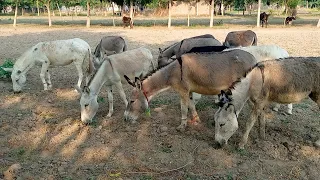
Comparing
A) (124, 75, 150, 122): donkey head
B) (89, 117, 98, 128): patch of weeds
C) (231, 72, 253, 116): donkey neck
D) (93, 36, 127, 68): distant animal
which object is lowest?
(89, 117, 98, 128): patch of weeds

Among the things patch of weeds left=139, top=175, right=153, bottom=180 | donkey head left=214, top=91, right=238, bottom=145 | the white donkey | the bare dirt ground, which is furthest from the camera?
the white donkey

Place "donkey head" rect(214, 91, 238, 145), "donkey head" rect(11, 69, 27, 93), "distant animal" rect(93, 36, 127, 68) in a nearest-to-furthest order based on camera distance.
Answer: "donkey head" rect(214, 91, 238, 145) < "donkey head" rect(11, 69, 27, 93) < "distant animal" rect(93, 36, 127, 68)

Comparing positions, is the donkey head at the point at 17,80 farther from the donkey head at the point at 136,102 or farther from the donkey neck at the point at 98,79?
the donkey head at the point at 136,102

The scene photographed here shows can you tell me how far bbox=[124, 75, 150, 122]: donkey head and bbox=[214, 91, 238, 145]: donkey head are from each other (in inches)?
67.6

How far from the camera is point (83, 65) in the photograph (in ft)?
36.5

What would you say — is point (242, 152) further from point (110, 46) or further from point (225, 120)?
point (110, 46)

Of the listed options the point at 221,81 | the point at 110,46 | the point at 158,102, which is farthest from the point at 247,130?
the point at 110,46

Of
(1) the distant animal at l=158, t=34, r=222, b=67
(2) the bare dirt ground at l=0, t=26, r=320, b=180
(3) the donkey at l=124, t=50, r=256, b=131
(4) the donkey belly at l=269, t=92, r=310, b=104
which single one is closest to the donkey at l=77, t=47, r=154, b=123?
(2) the bare dirt ground at l=0, t=26, r=320, b=180

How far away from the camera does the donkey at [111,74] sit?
7.91 meters

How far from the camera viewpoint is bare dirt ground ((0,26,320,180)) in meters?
5.87

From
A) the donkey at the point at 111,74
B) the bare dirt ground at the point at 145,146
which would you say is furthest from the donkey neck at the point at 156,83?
the donkey at the point at 111,74

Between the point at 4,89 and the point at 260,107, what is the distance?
7.99 m

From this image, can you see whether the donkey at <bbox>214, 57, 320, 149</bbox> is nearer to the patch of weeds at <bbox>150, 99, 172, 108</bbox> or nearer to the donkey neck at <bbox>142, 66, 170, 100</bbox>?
the donkey neck at <bbox>142, 66, 170, 100</bbox>

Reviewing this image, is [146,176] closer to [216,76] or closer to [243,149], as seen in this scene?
[243,149]
